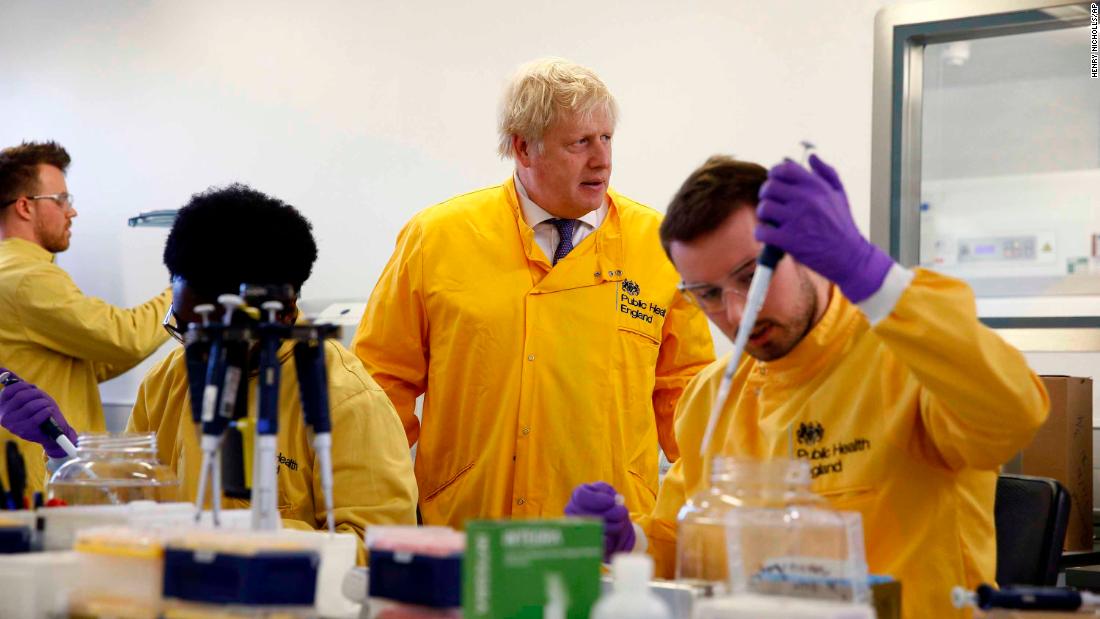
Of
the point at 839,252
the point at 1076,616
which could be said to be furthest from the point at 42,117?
the point at 1076,616

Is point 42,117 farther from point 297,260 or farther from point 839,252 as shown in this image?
point 839,252

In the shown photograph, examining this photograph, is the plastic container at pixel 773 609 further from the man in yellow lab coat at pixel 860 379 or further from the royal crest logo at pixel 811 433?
the royal crest logo at pixel 811 433

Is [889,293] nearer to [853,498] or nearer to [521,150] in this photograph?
[853,498]

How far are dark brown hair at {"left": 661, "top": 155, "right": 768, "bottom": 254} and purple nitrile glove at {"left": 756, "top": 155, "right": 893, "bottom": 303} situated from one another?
0.26m

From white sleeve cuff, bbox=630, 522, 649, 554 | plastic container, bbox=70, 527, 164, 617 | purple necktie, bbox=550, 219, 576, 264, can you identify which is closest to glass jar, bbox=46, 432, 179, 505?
plastic container, bbox=70, 527, 164, 617

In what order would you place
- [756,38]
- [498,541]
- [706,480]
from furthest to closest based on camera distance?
1. [756,38]
2. [706,480]
3. [498,541]

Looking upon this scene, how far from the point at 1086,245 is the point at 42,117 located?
3945 millimetres

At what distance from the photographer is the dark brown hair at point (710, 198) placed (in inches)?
63.4

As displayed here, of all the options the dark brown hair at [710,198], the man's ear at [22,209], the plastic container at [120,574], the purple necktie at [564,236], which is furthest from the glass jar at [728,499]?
the man's ear at [22,209]

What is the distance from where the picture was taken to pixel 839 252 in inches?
51.5

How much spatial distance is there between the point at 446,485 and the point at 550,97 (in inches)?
35.2

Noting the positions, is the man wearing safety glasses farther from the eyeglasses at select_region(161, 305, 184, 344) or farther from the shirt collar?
the eyeglasses at select_region(161, 305, 184, 344)

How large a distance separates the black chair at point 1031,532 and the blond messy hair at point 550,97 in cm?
127

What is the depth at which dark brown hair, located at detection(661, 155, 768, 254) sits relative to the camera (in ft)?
5.28
